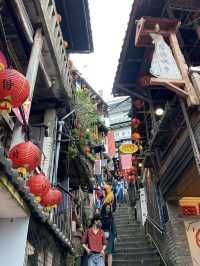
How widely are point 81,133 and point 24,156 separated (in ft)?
25.5

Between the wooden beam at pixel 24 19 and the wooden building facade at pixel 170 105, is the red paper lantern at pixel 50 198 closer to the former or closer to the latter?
the wooden building facade at pixel 170 105

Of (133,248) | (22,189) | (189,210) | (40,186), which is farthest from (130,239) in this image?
(22,189)

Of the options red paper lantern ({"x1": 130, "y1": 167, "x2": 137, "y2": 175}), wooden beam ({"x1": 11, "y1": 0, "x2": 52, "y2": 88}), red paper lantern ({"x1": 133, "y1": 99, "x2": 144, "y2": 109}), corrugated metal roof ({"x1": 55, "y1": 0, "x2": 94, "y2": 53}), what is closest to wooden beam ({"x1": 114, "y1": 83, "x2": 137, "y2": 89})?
red paper lantern ({"x1": 133, "y1": 99, "x2": 144, "y2": 109})

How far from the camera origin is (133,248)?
13.2 meters

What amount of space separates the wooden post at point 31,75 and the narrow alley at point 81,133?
0.03 metres

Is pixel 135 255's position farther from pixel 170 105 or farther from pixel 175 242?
pixel 170 105

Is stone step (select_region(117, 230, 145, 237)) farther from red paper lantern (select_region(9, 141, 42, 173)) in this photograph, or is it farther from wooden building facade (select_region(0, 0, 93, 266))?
red paper lantern (select_region(9, 141, 42, 173))

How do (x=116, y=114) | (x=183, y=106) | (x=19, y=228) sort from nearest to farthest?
(x=19, y=228) < (x=183, y=106) < (x=116, y=114)

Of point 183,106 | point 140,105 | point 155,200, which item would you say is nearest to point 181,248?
point 155,200

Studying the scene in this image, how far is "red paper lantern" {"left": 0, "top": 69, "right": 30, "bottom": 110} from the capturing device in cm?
479

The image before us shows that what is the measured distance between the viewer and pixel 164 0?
34.3 feet

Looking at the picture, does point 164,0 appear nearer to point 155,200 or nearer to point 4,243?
point 155,200

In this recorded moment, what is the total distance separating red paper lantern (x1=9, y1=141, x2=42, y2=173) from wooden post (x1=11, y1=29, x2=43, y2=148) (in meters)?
0.61

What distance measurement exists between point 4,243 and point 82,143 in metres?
7.89
